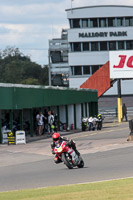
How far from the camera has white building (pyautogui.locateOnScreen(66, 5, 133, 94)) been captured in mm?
89938

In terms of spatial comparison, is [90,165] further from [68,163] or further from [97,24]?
[97,24]

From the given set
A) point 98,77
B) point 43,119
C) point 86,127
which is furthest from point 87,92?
point 43,119

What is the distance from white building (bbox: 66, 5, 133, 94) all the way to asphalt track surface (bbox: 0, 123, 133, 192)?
191 feet

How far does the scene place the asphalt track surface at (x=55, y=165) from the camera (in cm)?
1608

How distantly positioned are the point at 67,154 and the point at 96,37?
240ft

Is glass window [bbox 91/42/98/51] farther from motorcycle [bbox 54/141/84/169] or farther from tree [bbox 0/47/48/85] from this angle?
motorcycle [bbox 54/141/84/169]

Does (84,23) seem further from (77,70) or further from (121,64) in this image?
(121,64)

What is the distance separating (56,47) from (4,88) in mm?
69759

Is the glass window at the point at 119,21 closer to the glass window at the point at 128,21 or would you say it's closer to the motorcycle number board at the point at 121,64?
the glass window at the point at 128,21

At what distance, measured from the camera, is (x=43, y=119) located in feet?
135

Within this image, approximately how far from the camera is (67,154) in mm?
18797

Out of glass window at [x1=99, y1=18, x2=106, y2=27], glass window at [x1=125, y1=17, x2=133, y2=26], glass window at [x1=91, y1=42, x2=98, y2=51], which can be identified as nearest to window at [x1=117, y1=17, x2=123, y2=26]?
glass window at [x1=125, y1=17, x2=133, y2=26]

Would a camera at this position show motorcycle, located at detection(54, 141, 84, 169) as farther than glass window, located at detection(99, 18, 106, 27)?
No

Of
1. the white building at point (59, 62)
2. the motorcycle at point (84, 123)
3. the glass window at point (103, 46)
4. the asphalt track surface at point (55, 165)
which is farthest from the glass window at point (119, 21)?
the asphalt track surface at point (55, 165)
